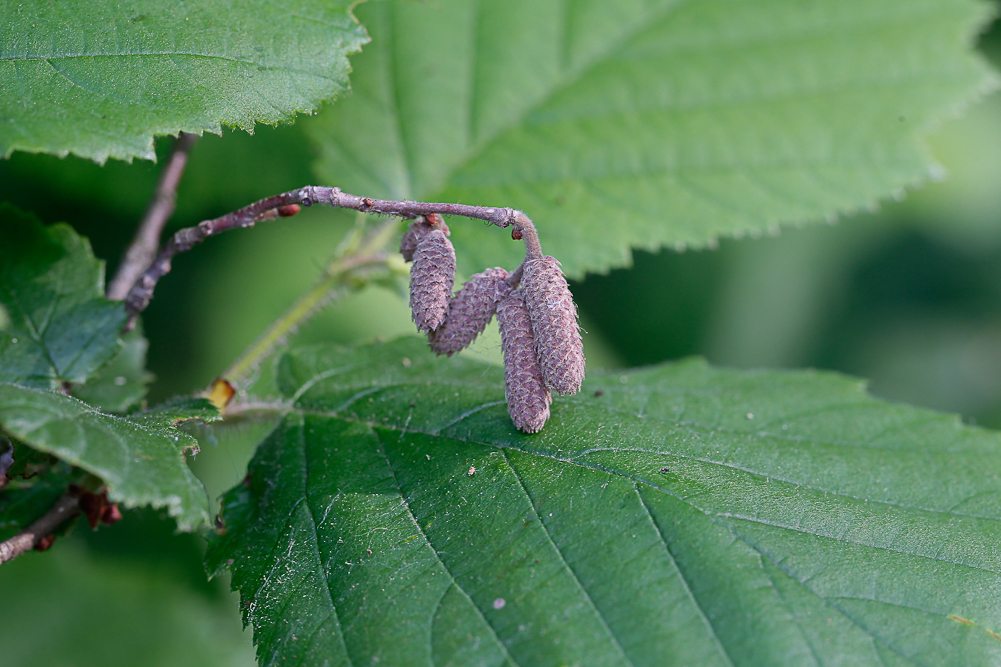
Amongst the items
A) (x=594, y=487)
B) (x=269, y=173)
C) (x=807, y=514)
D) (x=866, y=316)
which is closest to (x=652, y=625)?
(x=594, y=487)

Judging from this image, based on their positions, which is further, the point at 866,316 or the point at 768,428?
the point at 866,316

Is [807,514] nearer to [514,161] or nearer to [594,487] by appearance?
[594,487]

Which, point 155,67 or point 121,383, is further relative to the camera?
point 121,383

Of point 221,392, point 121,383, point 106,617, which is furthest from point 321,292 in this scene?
point 106,617

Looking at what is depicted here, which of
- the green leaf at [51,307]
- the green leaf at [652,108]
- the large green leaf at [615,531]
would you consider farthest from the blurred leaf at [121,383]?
the green leaf at [652,108]

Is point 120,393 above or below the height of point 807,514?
below

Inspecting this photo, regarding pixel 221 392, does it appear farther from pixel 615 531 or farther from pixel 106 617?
pixel 106 617
